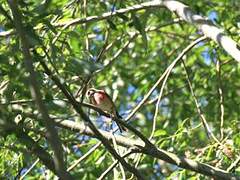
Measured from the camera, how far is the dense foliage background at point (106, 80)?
3076 mm

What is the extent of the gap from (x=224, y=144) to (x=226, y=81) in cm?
324

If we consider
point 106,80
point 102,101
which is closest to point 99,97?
point 102,101

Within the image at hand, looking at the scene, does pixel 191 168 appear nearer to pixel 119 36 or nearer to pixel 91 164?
pixel 91 164

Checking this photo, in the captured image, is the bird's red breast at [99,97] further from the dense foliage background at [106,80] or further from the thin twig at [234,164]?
the thin twig at [234,164]

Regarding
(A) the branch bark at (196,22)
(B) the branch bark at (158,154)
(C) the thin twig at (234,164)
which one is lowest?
(C) the thin twig at (234,164)

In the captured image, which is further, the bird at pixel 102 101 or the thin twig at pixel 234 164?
the bird at pixel 102 101

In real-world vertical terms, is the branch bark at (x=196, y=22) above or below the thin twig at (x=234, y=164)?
above

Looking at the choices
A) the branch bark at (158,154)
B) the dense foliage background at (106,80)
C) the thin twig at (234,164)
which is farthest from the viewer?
the thin twig at (234,164)

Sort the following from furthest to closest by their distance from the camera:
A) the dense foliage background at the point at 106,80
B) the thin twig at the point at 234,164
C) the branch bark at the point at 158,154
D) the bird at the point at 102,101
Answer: the bird at the point at 102,101 → the thin twig at the point at 234,164 → the branch bark at the point at 158,154 → the dense foliage background at the point at 106,80

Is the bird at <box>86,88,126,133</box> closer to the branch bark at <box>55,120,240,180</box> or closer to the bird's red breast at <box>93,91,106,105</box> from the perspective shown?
the bird's red breast at <box>93,91,106,105</box>

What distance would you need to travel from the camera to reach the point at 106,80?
736 centimetres

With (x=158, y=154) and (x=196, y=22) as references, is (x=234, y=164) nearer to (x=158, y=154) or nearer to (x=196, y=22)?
(x=158, y=154)

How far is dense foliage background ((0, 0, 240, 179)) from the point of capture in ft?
10.1

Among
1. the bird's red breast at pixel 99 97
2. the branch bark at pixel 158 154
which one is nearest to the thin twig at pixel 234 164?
the branch bark at pixel 158 154
